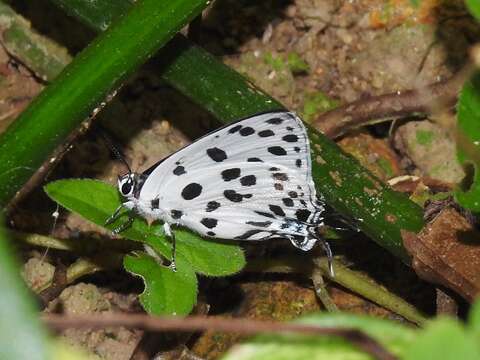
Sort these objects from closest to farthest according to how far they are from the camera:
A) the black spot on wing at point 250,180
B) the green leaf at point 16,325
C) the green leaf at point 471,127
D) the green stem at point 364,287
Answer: the green leaf at point 16,325 < the green leaf at point 471,127 < the black spot on wing at point 250,180 < the green stem at point 364,287

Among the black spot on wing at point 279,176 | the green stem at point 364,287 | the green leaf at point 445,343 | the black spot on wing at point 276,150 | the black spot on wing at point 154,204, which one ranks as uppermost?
the green leaf at point 445,343

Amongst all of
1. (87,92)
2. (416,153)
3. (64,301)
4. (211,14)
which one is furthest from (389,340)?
(211,14)

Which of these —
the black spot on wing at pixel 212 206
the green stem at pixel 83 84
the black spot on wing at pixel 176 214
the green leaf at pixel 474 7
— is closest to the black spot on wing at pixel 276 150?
the black spot on wing at pixel 212 206

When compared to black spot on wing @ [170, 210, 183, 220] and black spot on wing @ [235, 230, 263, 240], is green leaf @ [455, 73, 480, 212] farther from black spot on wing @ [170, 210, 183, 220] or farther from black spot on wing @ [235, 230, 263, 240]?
black spot on wing @ [170, 210, 183, 220]

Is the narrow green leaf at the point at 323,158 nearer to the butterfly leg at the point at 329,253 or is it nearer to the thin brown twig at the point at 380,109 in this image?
the butterfly leg at the point at 329,253

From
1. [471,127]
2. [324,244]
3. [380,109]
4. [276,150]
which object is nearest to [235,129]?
[276,150]
